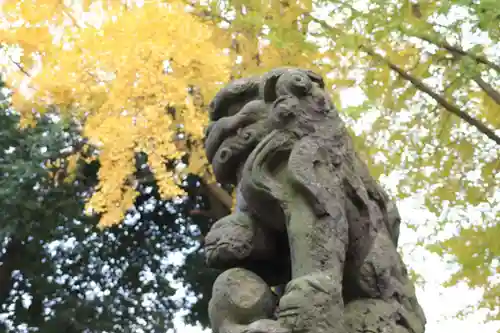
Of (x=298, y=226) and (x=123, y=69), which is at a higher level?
(x=123, y=69)

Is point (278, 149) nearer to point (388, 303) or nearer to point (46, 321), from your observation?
point (388, 303)

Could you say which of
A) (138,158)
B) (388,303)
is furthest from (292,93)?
(138,158)

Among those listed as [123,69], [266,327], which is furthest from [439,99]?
[123,69]

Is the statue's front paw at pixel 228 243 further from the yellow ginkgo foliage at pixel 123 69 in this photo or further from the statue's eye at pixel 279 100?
the yellow ginkgo foliage at pixel 123 69

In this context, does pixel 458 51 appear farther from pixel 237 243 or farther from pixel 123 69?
pixel 123 69

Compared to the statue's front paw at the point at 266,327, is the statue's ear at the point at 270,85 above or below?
above

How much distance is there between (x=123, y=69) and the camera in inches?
180

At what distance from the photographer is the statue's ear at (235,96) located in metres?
2.15

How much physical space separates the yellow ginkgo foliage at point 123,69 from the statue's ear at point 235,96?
6.86ft

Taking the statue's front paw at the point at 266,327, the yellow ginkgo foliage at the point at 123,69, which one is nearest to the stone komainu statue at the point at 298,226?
the statue's front paw at the point at 266,327

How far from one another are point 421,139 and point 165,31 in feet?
7.48

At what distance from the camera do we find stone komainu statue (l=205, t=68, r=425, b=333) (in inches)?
63.8

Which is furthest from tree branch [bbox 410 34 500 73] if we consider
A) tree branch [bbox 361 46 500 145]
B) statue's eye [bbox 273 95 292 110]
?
statue's eye [bbox 273 95 292 110]

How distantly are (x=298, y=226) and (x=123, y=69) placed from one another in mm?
3223
